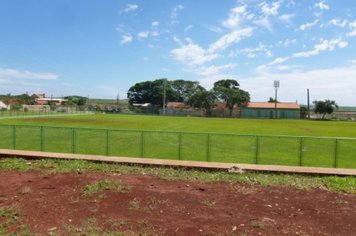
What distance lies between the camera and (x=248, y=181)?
10.6m

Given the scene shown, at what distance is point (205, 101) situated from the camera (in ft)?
446

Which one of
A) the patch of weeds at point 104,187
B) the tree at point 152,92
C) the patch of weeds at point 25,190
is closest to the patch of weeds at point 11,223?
the patch of weeds at point 25,190

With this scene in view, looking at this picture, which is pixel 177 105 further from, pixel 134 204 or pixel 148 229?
pixel 148 229

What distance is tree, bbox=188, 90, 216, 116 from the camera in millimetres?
135375

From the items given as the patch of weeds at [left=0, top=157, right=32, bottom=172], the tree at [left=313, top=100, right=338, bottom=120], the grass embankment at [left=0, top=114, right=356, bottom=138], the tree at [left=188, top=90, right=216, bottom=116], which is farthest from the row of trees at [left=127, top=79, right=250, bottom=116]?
the patch of weeds at [left=0, top=157, right=32, bottom=172]

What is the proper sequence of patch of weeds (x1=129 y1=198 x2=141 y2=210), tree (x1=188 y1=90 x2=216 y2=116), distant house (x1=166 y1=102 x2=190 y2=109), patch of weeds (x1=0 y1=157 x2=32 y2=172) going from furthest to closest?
distant house (x1=166 y1=102 x2=190 y2=109) < tree (x1=188 y1=90 x2=216 y2=116) < patch of weeds (x1=0 y1=157 x2=32 y2=172) < patch of weeds (x1=129 y1=198 x2=141 y2=210)

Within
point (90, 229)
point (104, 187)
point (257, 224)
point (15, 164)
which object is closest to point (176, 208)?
point (257, 224)

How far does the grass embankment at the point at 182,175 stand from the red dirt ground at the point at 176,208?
495mm

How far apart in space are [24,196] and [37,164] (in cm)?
415

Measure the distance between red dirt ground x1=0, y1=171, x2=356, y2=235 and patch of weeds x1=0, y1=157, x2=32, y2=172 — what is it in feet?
4.93

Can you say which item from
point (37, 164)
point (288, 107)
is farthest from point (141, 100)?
point (37, 164)

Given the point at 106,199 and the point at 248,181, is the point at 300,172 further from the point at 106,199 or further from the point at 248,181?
the point at 106,199

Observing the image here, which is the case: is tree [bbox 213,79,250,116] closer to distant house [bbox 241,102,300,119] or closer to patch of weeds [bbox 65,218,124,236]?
distant house [bbox 241,102,300,119]

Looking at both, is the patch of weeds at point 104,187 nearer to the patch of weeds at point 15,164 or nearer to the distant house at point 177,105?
the patch of weeds at point 15,164
